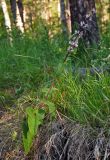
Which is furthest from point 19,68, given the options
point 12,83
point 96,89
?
point 96,89

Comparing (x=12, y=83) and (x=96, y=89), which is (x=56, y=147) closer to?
(x=96, y=89)

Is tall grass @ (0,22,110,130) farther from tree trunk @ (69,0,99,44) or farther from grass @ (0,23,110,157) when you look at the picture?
tree trunk @ (69,0,99,44)

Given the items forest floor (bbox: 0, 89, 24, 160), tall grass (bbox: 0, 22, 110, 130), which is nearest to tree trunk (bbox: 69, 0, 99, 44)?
tall grass (bbox: 0, 22, 110, 130)

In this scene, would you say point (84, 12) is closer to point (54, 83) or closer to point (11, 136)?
point (54, 83)

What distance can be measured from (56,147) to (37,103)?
45 centimetres

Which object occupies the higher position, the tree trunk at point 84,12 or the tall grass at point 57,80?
the tree trunk at point 84,12

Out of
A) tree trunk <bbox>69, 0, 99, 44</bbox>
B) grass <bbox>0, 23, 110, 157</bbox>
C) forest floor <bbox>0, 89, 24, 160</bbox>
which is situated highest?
tree trunk <bbox>69, 0, 99, 44</bbox>

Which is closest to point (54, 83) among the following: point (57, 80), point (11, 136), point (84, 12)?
point (57, 80)

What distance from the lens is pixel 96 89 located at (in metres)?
3.44

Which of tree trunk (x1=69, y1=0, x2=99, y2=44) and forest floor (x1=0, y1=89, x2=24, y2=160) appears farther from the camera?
tree trunk (x1=69, y1=0, x2=99, y2=44)

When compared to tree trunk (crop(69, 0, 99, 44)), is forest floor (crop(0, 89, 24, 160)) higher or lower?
lower

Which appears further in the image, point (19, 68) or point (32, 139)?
point (19, 68)

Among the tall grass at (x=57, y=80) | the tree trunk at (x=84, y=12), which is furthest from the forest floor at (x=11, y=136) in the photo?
the tree trunk at (x=84, y=12)

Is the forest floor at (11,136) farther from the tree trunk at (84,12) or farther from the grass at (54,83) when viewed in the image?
the tree trunk at (84,12)
